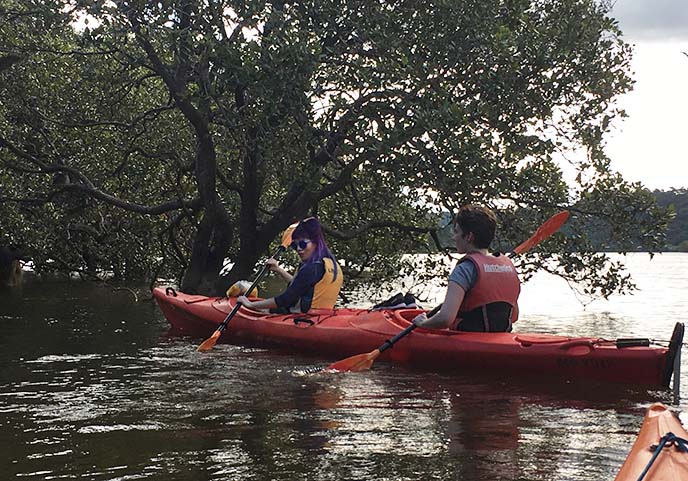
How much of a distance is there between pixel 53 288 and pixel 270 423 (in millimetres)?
16345

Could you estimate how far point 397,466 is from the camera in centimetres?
463

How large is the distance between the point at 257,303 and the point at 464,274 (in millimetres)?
3313

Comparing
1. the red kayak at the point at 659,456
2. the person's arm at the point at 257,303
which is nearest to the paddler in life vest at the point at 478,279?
the person's arm at the point at 257,303

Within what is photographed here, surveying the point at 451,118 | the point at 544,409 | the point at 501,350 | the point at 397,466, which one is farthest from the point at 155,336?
the point at 397,466

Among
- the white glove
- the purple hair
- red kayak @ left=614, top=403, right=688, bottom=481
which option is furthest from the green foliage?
red kayak @ left=614, top=403, right=688, bottom=481

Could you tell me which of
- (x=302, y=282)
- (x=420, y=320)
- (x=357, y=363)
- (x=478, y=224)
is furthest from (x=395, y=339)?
(x=302, y=282)

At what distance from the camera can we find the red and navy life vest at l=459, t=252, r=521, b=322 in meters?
6.95

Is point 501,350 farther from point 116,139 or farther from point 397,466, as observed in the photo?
point 116,139

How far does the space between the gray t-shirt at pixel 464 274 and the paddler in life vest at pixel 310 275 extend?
245 centimetres

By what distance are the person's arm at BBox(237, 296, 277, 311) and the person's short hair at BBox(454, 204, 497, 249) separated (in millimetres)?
2923

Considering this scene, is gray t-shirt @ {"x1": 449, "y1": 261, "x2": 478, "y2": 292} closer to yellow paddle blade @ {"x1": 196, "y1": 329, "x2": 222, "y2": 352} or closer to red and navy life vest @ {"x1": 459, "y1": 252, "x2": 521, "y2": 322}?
red and navy life vest @ {"x1": 459, "y1": 252, "x2": 521, "y2": 322}

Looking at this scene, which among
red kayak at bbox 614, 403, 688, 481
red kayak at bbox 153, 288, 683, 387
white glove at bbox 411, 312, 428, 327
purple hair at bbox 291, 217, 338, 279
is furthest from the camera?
purple hair at bbox 291, 217, 338, 279

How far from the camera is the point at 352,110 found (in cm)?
1092

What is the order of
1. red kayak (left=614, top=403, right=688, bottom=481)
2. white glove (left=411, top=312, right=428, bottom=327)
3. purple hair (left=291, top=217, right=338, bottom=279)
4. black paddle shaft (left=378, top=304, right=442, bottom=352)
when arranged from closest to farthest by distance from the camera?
red kayak (left=614, top=403, right=688, bottom=481) → white glove (left=411, top=312, right=428, bottom=327) → black paddle shaft (left=378, top=304, right=442, bottom=352) → purple hair (left=291, top=217, right=338, bottom=279)
